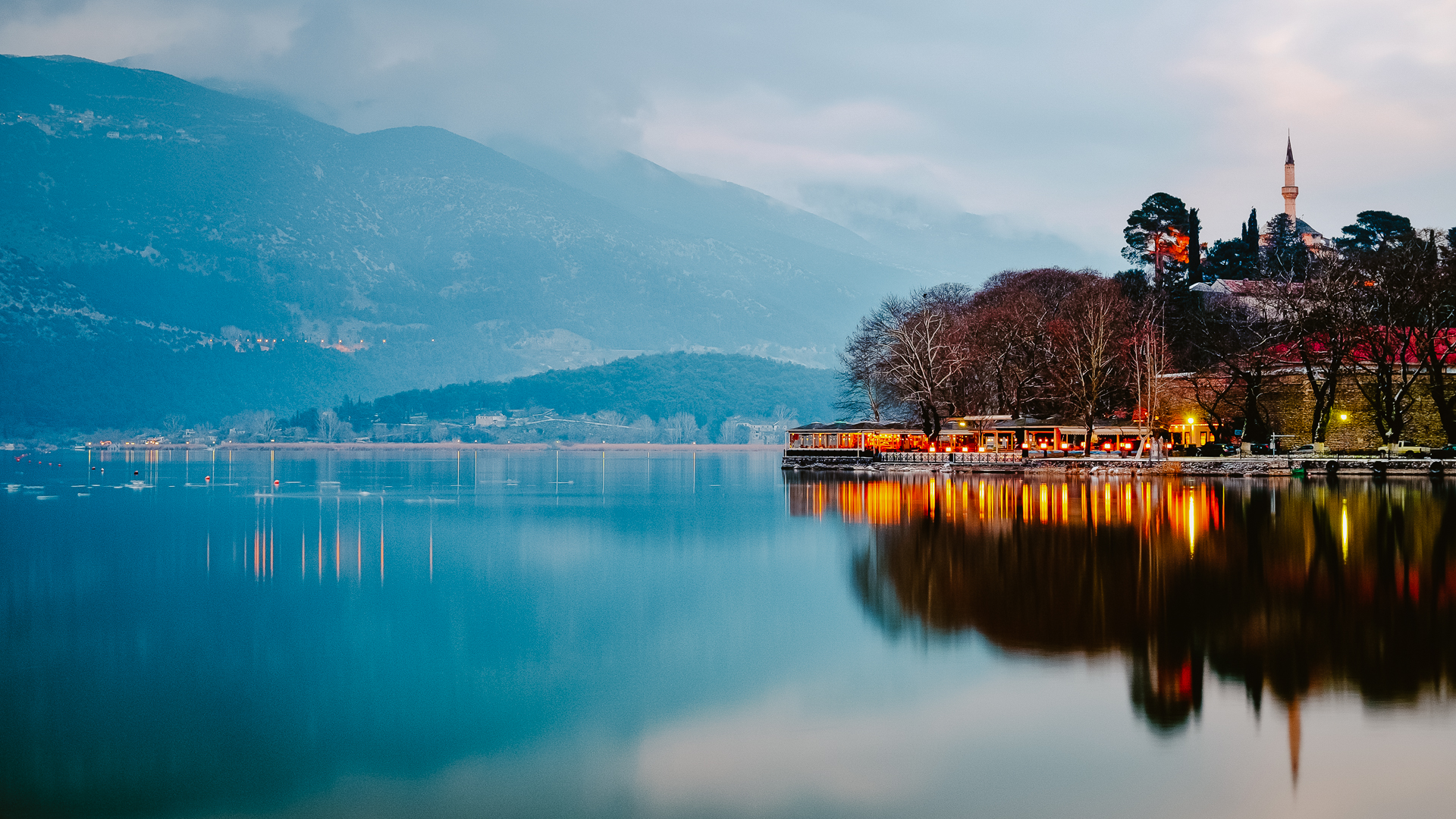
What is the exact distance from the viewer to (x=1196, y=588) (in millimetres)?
21281

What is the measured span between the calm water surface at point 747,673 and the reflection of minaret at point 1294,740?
5 centimetres

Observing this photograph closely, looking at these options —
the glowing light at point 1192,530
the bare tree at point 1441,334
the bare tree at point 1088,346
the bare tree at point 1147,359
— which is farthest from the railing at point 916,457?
the glowing light at point 1192,530

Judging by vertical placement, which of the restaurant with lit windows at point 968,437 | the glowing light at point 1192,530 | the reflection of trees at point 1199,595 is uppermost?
the restaurant with lit windows at point 968,437

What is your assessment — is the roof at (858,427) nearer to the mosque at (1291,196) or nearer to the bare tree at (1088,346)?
the bare tree at (1088,346)

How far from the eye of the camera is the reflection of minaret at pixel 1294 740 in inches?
419

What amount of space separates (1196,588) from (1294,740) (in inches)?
398

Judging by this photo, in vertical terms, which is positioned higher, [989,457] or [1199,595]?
[989,457]

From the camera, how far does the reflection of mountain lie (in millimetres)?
14625

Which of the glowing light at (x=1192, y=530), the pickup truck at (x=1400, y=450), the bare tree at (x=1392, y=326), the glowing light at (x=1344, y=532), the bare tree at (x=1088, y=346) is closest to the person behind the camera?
the glowing light at (x=1344, y=532)

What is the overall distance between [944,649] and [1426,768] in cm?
692

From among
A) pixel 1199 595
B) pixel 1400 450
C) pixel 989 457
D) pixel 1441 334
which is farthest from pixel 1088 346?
pixel 1199 595

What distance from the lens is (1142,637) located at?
55.2ft

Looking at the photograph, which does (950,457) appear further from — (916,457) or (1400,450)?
(1400,450)

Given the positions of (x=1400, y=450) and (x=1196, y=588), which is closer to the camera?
(x=1196, y=588)
